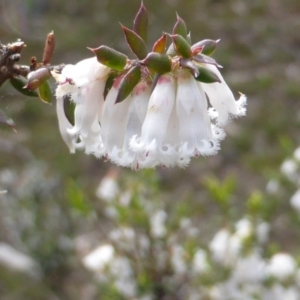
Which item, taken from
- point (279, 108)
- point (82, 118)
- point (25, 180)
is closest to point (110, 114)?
point (82, 118)

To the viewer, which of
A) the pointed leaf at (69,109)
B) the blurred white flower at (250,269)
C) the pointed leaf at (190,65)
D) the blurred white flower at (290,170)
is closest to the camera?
the pointed leaf at (190,65)

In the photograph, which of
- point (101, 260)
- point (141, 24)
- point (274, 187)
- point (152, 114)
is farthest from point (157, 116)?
point (274, 187)

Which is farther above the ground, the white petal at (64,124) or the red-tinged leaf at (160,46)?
the red-tinged leaf at (160,46)

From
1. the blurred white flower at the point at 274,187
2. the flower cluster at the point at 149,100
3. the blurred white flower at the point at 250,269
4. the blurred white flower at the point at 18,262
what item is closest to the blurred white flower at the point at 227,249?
the blurred white flower at the point at 250,269

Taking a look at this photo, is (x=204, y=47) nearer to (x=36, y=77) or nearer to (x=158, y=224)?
(x=36, y=77)

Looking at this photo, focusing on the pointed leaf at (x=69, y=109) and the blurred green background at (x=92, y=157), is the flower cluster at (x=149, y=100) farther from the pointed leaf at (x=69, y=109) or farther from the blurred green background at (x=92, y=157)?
the blurred green background at (x=92, y=157)

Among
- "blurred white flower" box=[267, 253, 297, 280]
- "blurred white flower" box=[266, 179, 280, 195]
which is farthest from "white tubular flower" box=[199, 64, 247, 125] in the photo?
"blurred white flower" box=[266, 179, 280, 195]

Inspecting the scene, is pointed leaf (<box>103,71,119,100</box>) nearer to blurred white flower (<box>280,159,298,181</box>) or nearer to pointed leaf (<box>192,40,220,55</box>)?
pointed leaf (<box>192,40,220,55</box>)

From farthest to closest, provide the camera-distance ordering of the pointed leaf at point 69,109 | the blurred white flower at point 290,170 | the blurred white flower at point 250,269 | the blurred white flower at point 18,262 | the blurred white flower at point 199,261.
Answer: the blurred white flower at point 18,262, the blurred white flower at point 290,170, the blurred white flower at point 199,261, the blurred white flower at point 250,269, the pointed leaf at point 69,109
